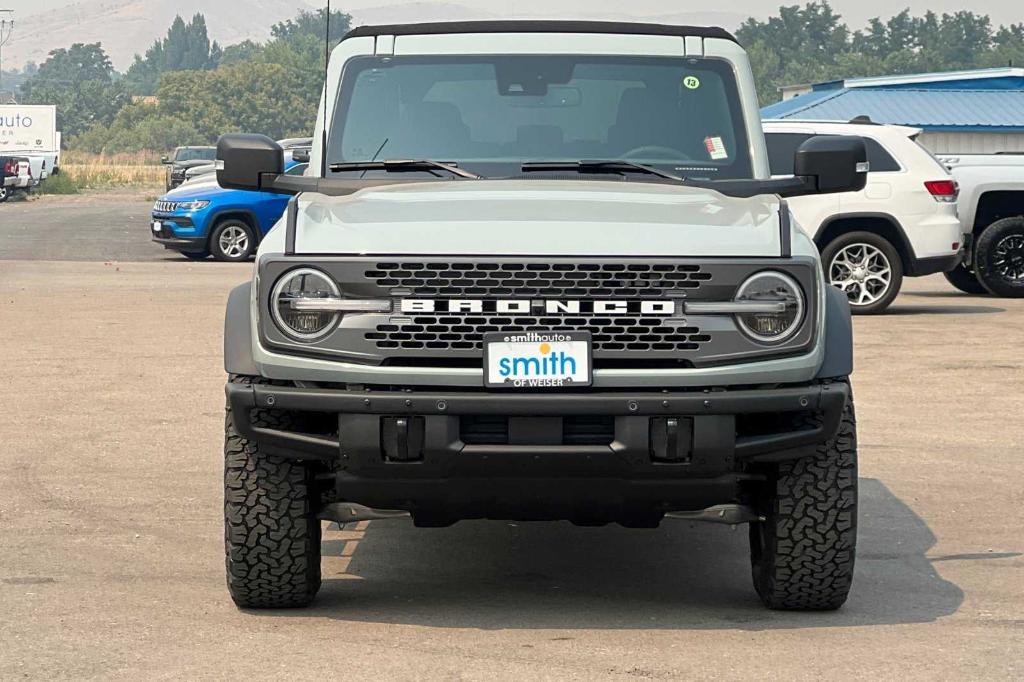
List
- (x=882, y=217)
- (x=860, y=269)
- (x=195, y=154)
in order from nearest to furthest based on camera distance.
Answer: (x=882, y=217), (x=860, y=269), (x=195, y=154)

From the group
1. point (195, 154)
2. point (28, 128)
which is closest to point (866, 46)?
point (28, 128)

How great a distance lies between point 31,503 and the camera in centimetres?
764

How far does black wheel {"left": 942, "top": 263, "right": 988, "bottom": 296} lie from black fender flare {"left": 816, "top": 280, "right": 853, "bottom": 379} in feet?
49.7

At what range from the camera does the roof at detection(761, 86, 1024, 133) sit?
48188 millimetres

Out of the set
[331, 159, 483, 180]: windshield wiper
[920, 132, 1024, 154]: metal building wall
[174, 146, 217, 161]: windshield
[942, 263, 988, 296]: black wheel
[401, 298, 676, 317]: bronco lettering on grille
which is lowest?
[942, 263, 988, 296]: black wheel

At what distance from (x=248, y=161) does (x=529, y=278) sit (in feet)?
5.80

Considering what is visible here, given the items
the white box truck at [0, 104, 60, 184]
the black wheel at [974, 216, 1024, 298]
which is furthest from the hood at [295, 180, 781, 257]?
the white box truck at [0, 104, 60, 184]

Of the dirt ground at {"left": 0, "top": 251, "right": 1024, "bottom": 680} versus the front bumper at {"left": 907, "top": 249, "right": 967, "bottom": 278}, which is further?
the front bumper at {"left": 907, "top": 249, "right": 967, "bottom": 278}

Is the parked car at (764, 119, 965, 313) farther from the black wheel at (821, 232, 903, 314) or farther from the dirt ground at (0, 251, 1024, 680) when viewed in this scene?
the dirt ground at (0, 251, 1024, 680)

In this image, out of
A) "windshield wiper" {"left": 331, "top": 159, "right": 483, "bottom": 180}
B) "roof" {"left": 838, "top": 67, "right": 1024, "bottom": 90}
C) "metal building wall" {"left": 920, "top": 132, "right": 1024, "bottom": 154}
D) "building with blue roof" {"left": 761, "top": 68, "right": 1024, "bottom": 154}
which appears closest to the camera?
"windshield wiper" {"left": 331, "top": 159, "right": 483, "bottom": 180}

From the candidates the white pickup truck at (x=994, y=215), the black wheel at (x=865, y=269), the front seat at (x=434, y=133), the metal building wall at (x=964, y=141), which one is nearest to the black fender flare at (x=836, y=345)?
the front seat at (x=434, y=133)

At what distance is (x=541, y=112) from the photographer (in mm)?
6902

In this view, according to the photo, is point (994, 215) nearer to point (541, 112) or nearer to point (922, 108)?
point (541, 112)

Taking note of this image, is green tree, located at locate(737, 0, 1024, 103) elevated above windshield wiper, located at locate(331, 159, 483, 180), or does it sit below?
above
